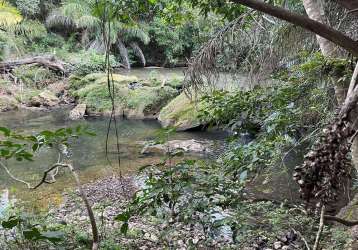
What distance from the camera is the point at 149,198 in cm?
243

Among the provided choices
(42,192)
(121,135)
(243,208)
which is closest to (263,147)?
(243,208)

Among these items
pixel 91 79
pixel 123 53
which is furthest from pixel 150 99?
pixel 123 53

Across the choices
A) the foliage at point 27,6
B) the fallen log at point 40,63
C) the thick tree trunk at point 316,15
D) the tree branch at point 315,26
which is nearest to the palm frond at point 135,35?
the foliage at point 27,6

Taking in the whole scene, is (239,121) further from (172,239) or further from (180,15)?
(180,15)

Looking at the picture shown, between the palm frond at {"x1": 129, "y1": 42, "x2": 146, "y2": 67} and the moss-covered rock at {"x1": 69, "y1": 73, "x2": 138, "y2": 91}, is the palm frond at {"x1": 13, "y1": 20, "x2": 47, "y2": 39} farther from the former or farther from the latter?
the palm frond at {"x1": 129, "y1": 42, "x2": 146, "y2": 67}

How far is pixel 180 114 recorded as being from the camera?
11.4 meters

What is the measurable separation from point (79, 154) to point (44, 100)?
20.9 feet

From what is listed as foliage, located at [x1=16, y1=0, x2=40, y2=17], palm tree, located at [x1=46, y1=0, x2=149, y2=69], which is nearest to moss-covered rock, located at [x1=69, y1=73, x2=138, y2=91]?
palm tree, located at [x1=46, y1=0, x2=149, y2=69]

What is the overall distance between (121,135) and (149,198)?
8.17 meters

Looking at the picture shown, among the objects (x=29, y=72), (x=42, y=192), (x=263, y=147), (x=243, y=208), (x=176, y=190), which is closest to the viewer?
(x=176, y=190)

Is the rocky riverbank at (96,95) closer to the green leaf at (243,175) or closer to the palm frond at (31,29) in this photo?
the palm frond at (31,29)

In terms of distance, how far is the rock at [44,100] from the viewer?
1437cm

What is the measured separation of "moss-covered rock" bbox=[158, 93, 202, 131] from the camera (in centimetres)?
1073

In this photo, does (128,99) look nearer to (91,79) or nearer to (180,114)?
(180,114)
